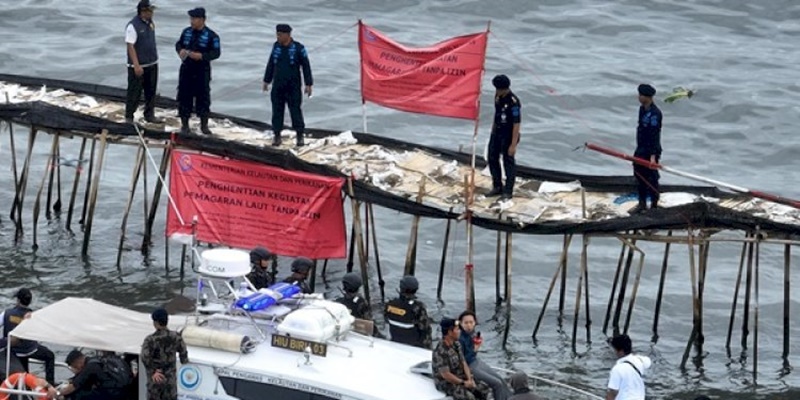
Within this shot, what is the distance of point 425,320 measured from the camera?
19.8 meters

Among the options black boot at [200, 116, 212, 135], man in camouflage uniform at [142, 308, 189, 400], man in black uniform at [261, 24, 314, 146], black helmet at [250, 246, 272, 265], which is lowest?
man in camouflage uniform at [142, 308, 189, 400]

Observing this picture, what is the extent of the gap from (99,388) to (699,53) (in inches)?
1099

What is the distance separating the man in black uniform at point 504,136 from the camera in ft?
76.8

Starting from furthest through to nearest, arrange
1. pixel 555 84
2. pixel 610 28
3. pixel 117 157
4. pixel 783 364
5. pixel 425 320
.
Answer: pixel 610 28 → pixel 555 84 → pixel 117 157 → pixel 783 364 → pixel 425 320

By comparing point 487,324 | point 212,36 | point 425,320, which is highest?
point 212,36

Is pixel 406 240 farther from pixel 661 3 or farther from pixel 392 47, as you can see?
pixel 661 3

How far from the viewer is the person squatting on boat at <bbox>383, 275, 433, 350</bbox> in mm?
19688

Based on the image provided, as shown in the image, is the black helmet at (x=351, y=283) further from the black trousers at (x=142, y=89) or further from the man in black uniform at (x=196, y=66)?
the black trousers at (x=142, y=89)

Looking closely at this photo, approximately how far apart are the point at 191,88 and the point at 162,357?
8.32m

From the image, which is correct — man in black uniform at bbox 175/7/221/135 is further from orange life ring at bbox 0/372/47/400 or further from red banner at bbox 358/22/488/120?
orange life ring at bbox 0/372/47/400

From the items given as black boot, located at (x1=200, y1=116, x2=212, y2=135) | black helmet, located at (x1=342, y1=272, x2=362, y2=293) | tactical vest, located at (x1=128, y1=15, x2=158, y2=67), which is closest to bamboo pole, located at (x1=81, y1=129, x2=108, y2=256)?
tactical vest, located at (x1=128, y1=15, x2=158, y2=67)

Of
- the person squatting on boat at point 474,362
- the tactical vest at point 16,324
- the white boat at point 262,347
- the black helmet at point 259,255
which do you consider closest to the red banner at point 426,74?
the black helmet at point 259,255

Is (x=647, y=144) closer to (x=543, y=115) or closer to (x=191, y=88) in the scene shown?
(x=191, y=88)

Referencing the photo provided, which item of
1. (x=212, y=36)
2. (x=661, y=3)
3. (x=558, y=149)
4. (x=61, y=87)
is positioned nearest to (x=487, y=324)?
(x=212, y=36)
